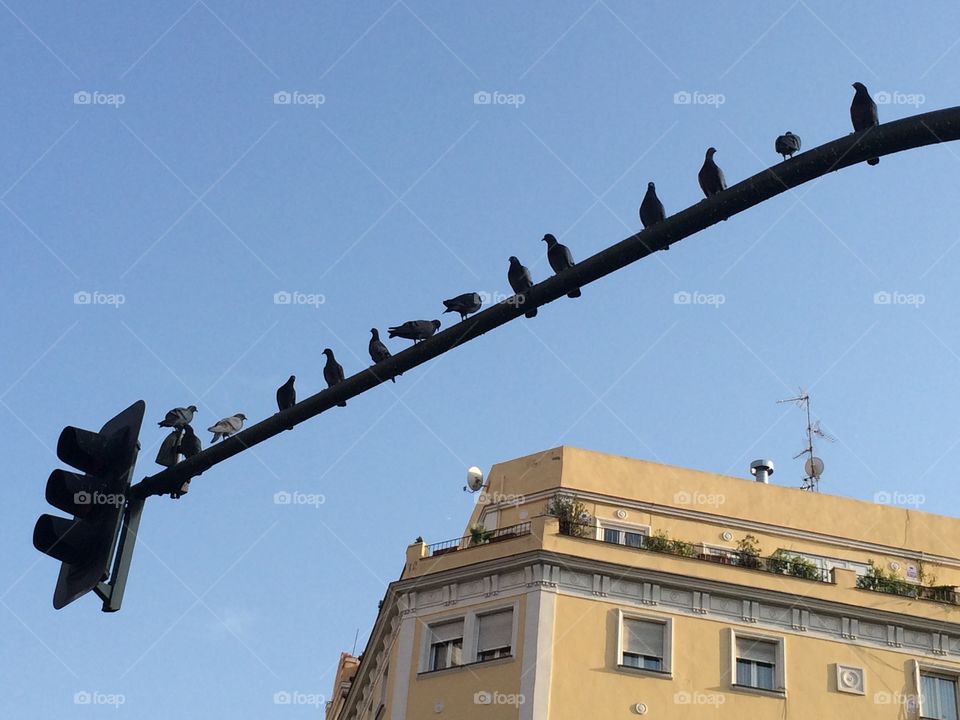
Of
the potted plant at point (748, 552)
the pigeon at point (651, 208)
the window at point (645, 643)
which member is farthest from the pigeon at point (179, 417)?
the potted plant at point (748, 552)

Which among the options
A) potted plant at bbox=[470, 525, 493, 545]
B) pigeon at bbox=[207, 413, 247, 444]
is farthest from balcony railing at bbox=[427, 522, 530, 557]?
pigeon at bbox=[207, 413, 247, 444]

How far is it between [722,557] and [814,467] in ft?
30.0

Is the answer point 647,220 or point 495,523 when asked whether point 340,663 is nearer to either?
point 495,523

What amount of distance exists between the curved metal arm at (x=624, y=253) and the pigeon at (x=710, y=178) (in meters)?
0.65

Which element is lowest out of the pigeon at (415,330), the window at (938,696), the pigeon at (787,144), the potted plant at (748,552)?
the pigeon at (415,330)

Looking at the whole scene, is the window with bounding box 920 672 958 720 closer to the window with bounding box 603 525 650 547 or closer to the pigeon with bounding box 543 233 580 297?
the window with bounding box 603 525 650 547

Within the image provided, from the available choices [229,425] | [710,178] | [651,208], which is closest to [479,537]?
[229,425]

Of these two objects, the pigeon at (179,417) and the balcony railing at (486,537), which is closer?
the pigeon at (179,417)

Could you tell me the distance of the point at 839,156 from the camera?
7.02 meters

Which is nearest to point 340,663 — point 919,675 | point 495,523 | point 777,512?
point 495,523

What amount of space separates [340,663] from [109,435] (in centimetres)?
4223

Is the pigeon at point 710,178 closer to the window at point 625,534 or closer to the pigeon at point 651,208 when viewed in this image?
the pigeon at point 651,208

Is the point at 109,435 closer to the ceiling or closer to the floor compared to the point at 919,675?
closer to the floor

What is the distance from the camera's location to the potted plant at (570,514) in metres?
31.5
